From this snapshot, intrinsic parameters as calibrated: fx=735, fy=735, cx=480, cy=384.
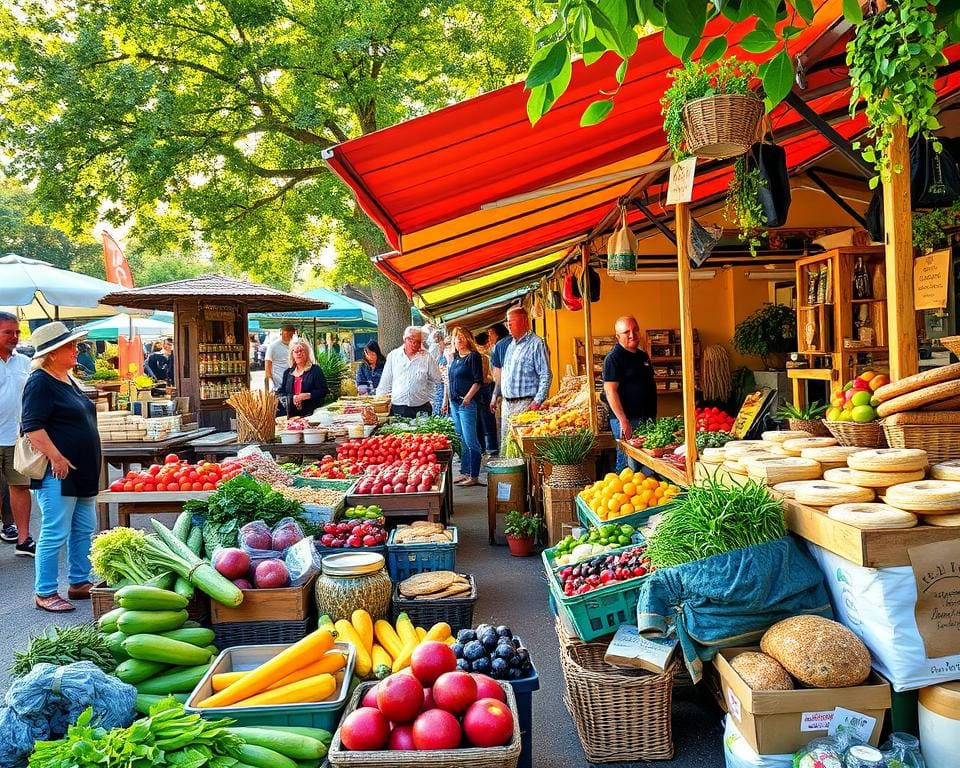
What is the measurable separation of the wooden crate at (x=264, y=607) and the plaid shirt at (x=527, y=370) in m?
5.14

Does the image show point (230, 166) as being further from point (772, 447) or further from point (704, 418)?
point (772, 447)

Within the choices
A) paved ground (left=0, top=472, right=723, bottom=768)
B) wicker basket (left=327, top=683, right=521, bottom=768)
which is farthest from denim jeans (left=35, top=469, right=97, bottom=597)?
wicker basket (left=327, top=683, right=521, bottom=768)

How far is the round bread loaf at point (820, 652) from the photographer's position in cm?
276

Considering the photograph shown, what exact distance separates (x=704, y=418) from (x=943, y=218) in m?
2.66

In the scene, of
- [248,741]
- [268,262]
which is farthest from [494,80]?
[248,741]

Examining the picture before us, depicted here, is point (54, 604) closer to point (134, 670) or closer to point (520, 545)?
point (134, 670)

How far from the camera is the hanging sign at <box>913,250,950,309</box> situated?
3.63 meters

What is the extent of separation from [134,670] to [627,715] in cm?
226

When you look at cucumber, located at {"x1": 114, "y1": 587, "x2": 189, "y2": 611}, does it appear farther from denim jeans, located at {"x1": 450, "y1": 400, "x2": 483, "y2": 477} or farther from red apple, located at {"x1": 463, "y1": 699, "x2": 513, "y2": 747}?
denim jeans, located at {"x1": 450, "y1": 400, "x2": 483, "y2": 477}

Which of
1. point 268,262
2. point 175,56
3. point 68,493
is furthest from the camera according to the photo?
point 268,262

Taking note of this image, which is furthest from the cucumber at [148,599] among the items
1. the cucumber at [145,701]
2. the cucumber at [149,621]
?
the cucumber at [145,701]

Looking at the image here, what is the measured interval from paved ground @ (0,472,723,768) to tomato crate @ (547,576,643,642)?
391 mm

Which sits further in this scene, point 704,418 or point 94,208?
point 94,208

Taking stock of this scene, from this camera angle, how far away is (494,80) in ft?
48.6
